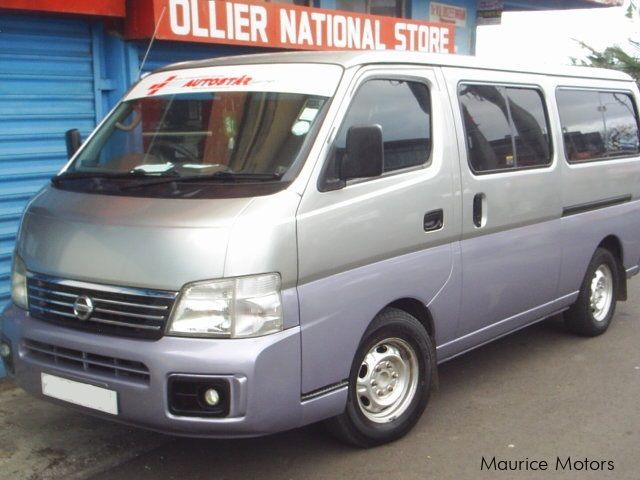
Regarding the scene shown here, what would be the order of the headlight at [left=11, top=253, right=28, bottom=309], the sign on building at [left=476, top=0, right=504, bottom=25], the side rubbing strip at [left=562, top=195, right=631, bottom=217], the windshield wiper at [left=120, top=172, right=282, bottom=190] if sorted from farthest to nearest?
the sign on building at [left=476, top=0, right=504, bottom=25] < the side rubbing strip at [left=562, top=195, right=631, bottom=217] < the headlight at [left=11, top=253, right=28, bottom=309] < the windshield wiper at [left=120, top=172, right=282, bottom=190]

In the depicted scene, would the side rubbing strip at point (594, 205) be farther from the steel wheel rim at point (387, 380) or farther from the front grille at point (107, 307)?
the front grille at point (107, 307)

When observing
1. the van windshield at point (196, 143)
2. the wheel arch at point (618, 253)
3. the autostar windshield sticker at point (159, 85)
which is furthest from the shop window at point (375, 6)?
the van windshield at point (196, 143)

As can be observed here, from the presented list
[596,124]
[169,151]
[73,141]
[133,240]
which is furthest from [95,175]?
[596,124]

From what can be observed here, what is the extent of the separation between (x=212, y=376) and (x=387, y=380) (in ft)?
4.16

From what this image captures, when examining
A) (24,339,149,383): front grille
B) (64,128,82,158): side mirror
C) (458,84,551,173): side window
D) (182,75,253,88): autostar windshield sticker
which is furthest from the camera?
(64,128,82,158): side mirror

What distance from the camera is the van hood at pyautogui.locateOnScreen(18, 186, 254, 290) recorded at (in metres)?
3.26

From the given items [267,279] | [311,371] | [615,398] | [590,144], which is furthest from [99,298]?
[590,144]

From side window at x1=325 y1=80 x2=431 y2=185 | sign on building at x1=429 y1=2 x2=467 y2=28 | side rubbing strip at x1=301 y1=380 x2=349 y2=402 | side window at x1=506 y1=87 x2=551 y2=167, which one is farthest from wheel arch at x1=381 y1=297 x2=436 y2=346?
sign on building at x1=429 y1=2 x2=467 y2=28

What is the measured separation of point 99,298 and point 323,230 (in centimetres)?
106

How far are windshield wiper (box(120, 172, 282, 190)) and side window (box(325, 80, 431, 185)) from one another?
44 centimetres

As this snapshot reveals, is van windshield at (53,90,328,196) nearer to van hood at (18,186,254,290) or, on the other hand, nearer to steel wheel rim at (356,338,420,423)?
van hood at (18,186,254,290)

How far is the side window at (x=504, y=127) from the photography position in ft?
15.1

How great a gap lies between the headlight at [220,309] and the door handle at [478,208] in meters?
1.76

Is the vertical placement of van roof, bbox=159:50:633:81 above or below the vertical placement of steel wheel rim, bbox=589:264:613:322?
above
